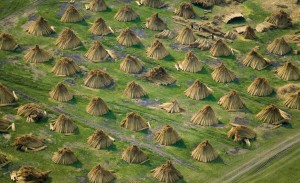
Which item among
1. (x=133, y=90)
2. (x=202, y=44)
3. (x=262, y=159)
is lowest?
(x=262, y=159)

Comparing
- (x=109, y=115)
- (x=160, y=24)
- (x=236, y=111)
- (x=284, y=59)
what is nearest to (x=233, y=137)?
(x=236, y=111)

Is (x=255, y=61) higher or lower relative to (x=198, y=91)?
higher

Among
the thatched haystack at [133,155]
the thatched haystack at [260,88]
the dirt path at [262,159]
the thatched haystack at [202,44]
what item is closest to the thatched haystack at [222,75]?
the thatched haystack at [260,88]

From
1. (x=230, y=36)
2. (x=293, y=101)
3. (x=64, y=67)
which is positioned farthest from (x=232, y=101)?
(x=64, y=67)

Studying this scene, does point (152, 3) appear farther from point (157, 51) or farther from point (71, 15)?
point (157, 51)

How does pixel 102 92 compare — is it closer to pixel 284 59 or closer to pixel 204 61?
pixel 204 61

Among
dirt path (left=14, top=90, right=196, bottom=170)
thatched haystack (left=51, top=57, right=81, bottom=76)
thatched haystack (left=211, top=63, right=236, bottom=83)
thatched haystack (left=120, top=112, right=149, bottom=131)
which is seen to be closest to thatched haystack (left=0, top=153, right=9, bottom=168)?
dirt path (left=14, top=90, right=196, bottom=170)

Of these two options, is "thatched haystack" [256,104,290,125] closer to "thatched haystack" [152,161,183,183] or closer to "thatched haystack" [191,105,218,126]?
"thatched haystack" [191,105,218,126]
